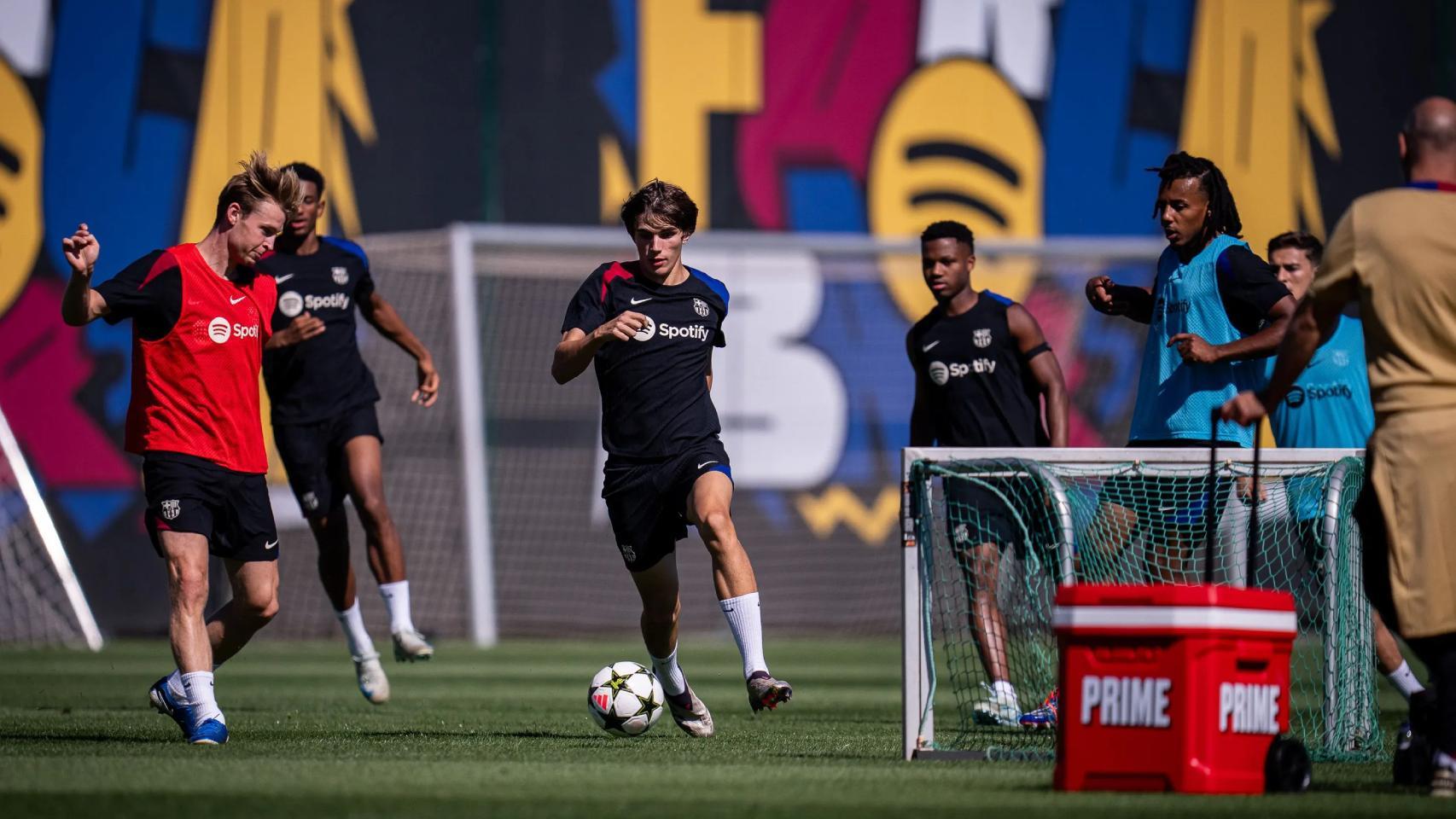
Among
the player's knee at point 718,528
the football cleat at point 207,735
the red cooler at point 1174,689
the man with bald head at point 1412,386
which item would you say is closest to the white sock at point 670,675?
the player's knee at point 718,528

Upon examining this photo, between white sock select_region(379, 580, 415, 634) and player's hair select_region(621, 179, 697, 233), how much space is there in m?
3.24

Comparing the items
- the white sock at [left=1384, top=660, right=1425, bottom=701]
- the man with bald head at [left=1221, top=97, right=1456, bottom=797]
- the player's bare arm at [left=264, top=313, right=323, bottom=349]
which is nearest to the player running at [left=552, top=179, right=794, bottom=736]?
the player's bare arm at [left=264, top=313, right=323, bottom=349]

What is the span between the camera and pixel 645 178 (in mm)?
18109

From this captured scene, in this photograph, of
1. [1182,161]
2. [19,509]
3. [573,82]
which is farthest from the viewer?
[573,82]

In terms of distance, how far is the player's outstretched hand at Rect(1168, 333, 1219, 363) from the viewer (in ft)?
22.5

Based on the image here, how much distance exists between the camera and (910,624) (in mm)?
6672

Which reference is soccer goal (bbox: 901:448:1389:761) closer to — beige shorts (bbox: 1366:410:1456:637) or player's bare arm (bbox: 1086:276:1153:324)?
player's bare arm (bbox: 1086:276:1153:324)

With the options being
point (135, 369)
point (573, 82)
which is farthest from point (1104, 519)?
point (573, 82)

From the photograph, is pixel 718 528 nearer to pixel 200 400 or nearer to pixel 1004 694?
pixel 1004 694

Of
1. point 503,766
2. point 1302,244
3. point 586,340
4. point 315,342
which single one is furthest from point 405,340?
point 1302,244

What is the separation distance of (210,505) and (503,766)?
178cm

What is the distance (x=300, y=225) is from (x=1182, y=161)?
4723 millimetres

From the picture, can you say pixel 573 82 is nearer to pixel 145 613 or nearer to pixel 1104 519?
pixel 145 613

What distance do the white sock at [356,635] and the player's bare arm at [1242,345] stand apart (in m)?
4.62
